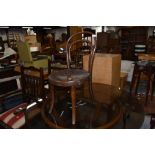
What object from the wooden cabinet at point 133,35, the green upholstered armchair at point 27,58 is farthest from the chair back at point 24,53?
the wooden cabinet at point 133,35

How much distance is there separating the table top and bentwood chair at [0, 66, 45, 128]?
0.26 metres

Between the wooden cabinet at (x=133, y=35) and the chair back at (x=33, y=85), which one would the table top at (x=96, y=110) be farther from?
the wooden cabinet at (x=133, y=35)

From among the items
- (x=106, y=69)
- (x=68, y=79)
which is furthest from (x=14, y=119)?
(x=106, y=69)

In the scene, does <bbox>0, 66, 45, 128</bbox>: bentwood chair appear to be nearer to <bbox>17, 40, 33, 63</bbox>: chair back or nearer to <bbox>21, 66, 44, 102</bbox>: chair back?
<bbox>21, 66, 44, 102</bbox>: chair back

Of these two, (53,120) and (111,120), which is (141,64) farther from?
(53,120)

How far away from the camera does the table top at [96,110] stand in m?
1.26

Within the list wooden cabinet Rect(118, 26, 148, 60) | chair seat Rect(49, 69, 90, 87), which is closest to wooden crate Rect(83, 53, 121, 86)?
chair seat Rect(49, 69, 90, 87)

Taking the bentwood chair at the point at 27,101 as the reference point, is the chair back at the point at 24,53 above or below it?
above

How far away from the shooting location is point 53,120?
131cm

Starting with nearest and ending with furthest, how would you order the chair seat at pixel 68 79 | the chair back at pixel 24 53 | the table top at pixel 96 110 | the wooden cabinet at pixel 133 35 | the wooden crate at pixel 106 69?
the table top at pixel 96 110 < the chair seat at pixel 68 79 < the wooden crate at pixel 106 69 < the chair back at pixel 24 53 < the wooden cabinet at pixel 133 35

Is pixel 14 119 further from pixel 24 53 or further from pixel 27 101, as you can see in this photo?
pixel 24 53

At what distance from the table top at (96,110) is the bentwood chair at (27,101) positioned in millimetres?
259
